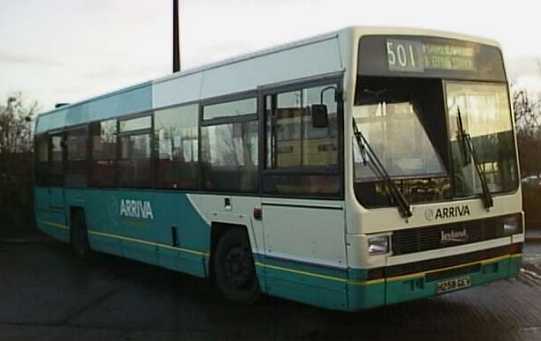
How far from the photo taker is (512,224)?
24.5 ft

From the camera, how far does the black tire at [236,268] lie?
8.11m

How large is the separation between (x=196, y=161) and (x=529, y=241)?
8940 mm

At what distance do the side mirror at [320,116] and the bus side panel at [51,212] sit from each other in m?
8.01

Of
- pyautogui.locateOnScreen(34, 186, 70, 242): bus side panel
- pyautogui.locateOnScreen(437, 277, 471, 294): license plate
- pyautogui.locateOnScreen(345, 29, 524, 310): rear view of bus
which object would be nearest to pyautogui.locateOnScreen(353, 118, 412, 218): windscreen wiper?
pyautogui.locateOnScreen(345, 29, 524, 310): rear view of bus

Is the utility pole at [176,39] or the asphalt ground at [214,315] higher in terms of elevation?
the utility pole at [176,39]

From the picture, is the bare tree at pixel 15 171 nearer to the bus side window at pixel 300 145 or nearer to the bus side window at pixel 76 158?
the bus side window at pixel 76 158

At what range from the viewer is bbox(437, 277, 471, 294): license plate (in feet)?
22.5

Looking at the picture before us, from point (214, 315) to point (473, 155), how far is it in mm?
3377

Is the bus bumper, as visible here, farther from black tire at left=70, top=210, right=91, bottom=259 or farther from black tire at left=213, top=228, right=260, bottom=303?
black tire at left=70, top=210, right=91, bottom=259

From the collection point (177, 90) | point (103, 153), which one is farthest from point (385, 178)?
point (103, 153)

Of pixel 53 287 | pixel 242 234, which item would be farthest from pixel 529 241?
pixel 53 287

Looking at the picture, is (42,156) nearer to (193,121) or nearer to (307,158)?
(193,121)

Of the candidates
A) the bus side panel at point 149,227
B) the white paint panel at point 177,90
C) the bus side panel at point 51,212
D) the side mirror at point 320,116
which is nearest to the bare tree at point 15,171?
the bus side panel at point 51,212

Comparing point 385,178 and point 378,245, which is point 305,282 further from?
point 385,178
